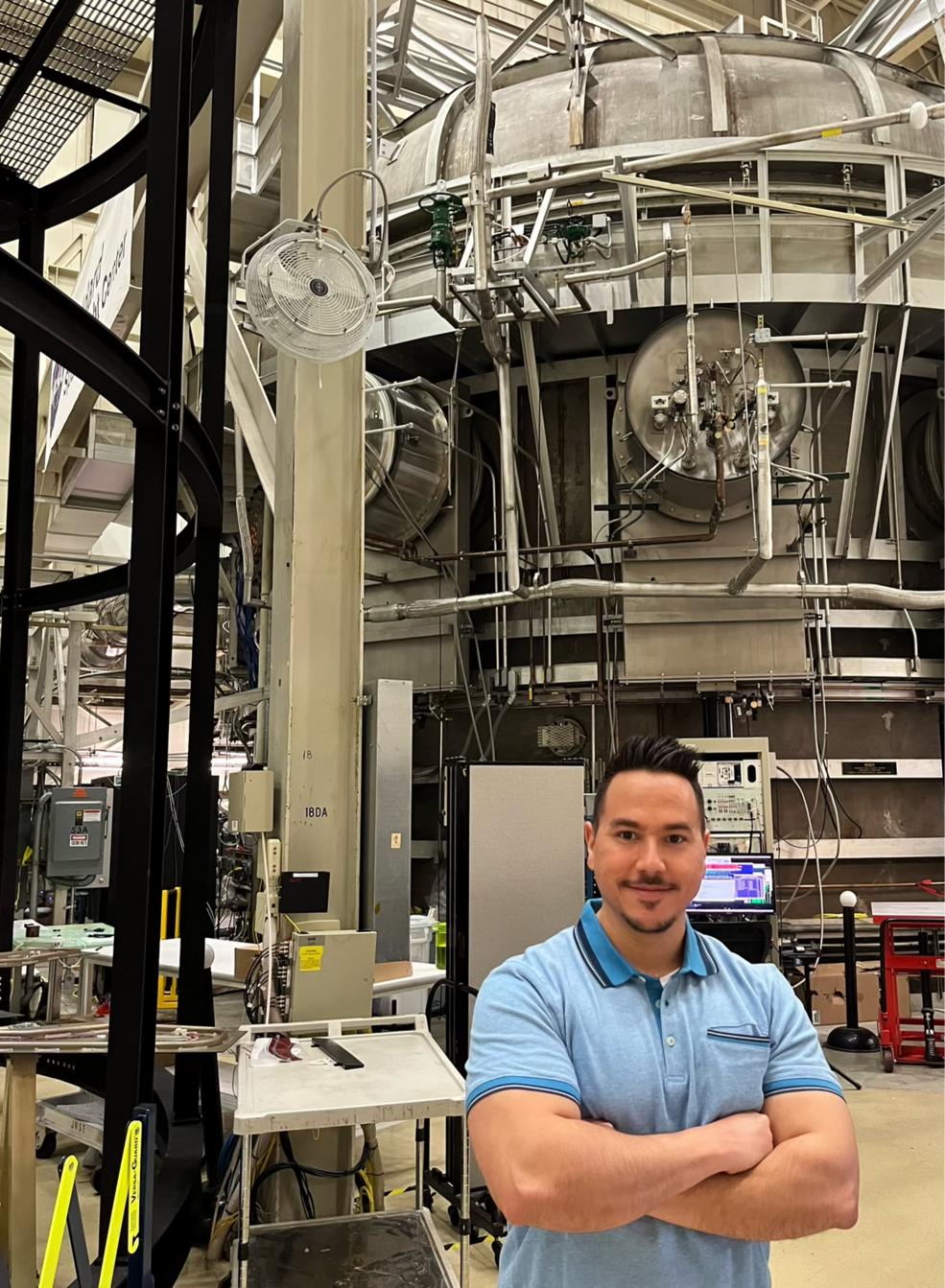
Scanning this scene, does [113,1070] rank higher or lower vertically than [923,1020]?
higher

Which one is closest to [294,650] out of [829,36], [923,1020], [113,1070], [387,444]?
[113,1070]

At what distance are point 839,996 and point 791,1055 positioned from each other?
5.44m

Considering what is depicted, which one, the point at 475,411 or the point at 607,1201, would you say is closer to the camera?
the point at 607,1201

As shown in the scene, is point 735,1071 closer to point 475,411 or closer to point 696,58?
point 475,411

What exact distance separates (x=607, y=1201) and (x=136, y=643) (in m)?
1.48

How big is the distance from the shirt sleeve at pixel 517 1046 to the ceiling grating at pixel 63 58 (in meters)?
2.79

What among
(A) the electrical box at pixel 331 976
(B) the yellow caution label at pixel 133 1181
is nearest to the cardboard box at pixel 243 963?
(A) the electrical box at pixel 331 976

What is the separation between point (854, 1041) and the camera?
5641mm

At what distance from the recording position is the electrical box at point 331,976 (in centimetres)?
307

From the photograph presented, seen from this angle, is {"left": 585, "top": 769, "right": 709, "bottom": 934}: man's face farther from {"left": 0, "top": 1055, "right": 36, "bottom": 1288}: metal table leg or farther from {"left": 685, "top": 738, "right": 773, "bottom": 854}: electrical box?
{"left": 685, "top": 738, "right": 773, "bottom": 854}: electrical box

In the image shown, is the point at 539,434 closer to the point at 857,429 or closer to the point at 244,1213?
the point at 857,429

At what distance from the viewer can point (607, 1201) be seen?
3.56ft

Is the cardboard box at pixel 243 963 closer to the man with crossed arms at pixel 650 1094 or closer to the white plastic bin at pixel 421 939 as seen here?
the white plastic bin at pixel 421 939

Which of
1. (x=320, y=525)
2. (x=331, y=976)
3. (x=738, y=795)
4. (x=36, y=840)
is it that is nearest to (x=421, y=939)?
(x=738, y=795)
